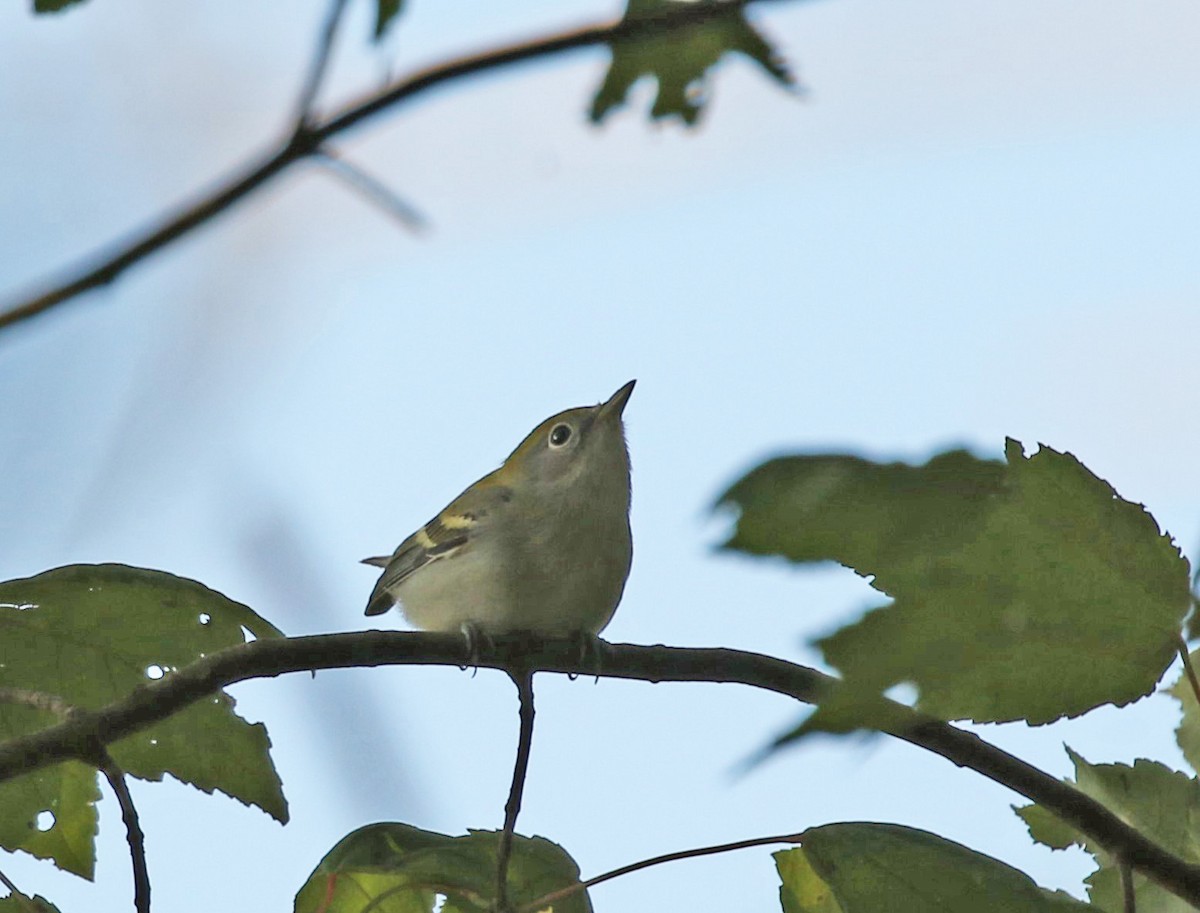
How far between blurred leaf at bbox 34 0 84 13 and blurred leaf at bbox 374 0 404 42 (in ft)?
0.87

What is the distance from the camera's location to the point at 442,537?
3527 millimetres

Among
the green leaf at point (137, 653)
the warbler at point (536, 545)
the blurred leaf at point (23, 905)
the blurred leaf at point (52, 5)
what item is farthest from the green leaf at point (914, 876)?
the warbler at point (536, 545)

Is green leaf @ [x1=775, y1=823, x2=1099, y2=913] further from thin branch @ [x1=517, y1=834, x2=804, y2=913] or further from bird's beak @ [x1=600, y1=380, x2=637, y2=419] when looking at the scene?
bird's beak @ [x1=600, y1=380, x2=637, y2=419]

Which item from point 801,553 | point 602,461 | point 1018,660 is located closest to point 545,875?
point 1018,660

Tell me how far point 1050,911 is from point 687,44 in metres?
0.93

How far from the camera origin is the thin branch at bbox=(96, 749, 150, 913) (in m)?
1.22

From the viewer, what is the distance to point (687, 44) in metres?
1.59

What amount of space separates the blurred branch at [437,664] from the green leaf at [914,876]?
67 millimetres

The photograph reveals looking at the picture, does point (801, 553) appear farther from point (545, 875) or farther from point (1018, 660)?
point (545, 875)

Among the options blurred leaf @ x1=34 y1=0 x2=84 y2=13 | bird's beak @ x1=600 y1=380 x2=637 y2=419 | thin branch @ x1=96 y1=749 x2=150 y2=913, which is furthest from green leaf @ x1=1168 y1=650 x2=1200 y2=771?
bird's beak @ x1=600 y1=380 x2=637 y2=419

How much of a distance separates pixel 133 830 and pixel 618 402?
2530 millimetres

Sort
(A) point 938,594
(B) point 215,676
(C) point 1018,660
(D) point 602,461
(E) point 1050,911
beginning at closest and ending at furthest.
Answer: (A) point 938,594 → (C) point 1018,660 → (E) point 1050,911 → (B) point 215,676 → (D) point 602,461

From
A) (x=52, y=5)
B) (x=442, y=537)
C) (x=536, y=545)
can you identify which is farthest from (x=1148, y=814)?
(x=442, y=537)

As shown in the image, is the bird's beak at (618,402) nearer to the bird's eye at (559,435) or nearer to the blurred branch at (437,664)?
the bird's eye at (559,435)
